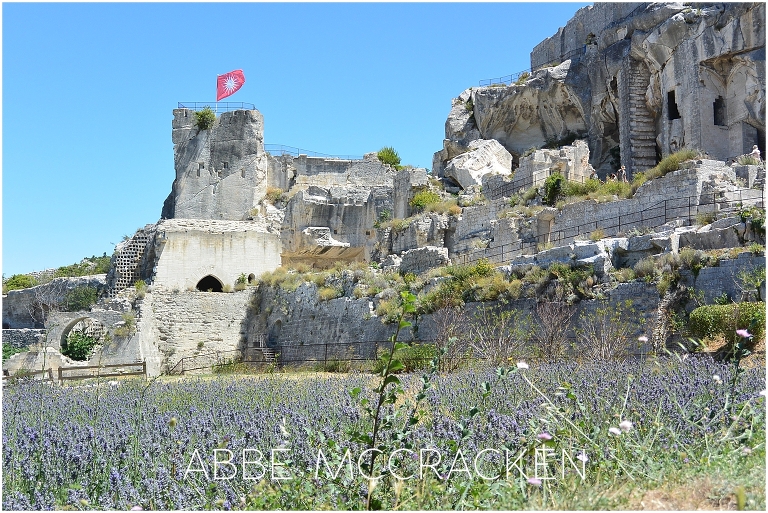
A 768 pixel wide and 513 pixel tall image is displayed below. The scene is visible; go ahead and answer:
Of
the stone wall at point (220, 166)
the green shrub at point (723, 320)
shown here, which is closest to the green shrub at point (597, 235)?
the green shrub at point (723, 320)

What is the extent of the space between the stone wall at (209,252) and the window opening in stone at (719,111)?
14790mm

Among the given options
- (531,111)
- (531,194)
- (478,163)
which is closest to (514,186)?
(531,194)

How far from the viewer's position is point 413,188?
95.2 ft

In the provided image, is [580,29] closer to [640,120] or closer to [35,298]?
[640,120]

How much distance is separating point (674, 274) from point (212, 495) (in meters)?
10.0

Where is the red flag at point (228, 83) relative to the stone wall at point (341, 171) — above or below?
above

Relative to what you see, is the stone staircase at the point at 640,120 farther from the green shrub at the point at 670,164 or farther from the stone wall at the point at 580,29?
the green shrub at the point at 670,164

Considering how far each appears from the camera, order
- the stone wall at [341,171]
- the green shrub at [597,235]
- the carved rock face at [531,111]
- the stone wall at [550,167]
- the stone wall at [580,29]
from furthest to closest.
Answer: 1. the stone wall at [341,171]
2. the carved rock face at [531,111]
3. the stone wall at [580,29]
4. the stone wall at [550,167]
5. the green shrub at [597,235]

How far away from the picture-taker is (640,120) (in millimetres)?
29141

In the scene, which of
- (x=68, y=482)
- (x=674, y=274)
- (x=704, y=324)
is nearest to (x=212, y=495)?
(x=68, y=482)

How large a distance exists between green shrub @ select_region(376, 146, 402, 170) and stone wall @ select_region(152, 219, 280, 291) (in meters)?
9.63

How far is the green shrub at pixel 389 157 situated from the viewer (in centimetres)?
3628

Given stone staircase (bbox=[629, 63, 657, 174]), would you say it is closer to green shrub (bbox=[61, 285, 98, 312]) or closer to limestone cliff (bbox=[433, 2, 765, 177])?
limestone cliff (bbox=[433, 2, 765, 177])

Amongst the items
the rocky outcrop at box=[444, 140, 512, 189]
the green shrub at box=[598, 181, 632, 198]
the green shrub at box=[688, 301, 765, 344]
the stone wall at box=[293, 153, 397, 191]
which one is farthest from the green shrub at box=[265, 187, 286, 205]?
the green shrub at box=[688, 301, 765, 344]
